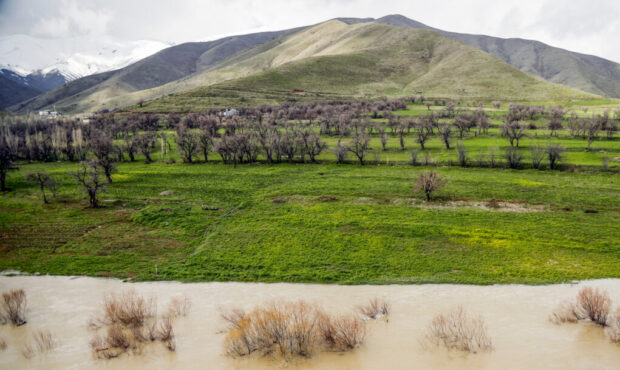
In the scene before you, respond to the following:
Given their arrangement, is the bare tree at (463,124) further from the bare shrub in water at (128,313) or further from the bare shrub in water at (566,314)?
the bare shrub in water at (128,313)

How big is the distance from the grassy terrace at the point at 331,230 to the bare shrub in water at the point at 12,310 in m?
7.77

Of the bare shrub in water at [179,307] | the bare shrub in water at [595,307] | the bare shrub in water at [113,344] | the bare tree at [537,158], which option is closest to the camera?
the bare shrub in water at [113,344]

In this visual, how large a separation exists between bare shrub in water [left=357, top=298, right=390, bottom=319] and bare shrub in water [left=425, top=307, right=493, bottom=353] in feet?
11.3

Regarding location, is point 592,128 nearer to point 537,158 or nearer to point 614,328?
point 537,158

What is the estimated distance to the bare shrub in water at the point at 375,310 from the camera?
26.8 m

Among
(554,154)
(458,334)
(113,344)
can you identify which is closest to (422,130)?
Result: (554,154)

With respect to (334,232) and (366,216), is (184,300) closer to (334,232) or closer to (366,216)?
(334,232)

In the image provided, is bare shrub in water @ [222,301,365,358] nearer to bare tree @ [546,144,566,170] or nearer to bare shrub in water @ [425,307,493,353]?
bare shrub in water @ [425,307,493,353]

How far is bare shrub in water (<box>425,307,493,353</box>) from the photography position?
22.8m

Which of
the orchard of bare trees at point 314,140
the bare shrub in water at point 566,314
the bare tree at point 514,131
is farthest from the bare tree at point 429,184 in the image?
the bare tree at point 514,131

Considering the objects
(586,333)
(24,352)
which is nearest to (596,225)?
(586,333)

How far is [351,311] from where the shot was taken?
27875 mm

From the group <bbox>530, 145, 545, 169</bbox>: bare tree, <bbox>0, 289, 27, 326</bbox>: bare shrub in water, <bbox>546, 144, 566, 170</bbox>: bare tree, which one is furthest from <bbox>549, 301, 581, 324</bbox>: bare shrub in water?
<bbox>546, 144, 566, 170</bbox>: bare tree

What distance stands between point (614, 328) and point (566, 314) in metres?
2.64
